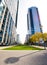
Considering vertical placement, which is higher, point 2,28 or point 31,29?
point 31,29

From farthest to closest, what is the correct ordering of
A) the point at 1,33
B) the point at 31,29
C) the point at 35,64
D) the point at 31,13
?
the point at 31,13
the point at 31,29
the point at 1,33
the point at 35,64

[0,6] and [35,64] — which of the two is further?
[0,6]

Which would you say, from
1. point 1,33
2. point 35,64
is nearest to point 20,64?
point 35,64

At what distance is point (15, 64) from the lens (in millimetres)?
9023

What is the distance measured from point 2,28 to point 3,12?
8.71 metres

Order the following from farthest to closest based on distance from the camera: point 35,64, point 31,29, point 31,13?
point 31,13, point 31,29, point 35,64

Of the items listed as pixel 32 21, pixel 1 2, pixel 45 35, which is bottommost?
pixel 45 35

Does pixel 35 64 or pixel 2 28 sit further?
pixel 2 28

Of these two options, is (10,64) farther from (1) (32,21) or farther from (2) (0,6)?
(1) (32,21)

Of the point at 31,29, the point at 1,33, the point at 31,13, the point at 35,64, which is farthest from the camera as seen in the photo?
the point at 31,13

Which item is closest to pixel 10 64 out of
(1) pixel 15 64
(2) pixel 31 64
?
(1) pixel 15 64

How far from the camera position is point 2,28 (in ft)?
215

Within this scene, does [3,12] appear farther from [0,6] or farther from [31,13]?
[31,13]

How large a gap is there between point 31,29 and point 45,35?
112m
